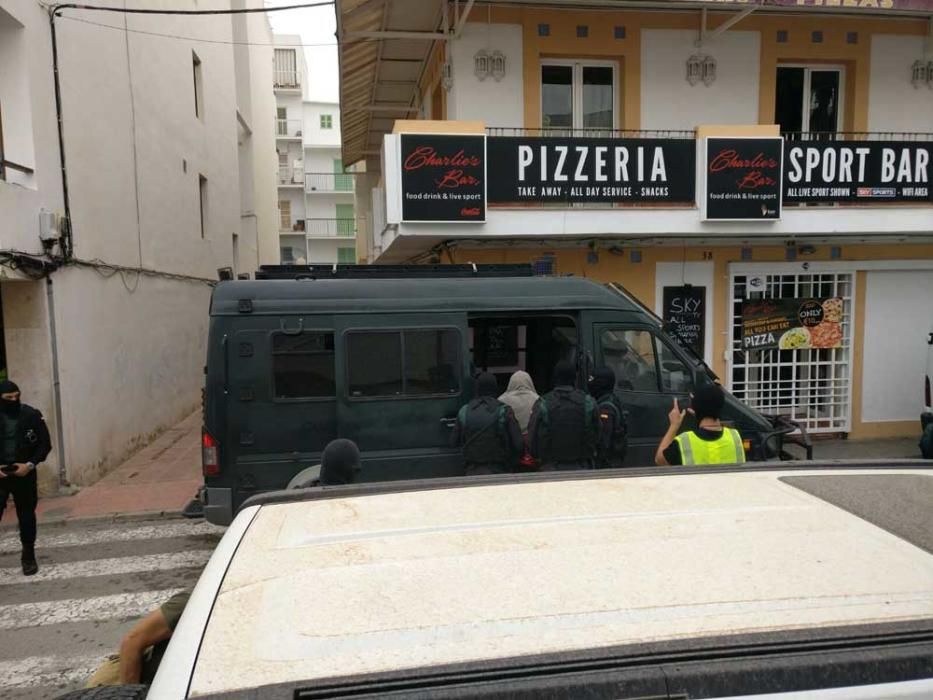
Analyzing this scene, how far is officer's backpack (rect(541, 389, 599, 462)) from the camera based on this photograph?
4992 millimetres

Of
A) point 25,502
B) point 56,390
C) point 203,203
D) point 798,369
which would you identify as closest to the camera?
point 25,502

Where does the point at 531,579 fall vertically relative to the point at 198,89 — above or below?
below

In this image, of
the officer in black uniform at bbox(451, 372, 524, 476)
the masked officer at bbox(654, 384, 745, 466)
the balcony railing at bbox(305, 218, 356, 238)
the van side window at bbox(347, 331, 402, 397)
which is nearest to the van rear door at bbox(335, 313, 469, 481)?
the van side window at bbox(347, 331, 402, 397)

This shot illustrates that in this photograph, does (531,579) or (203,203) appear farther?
(203,203)

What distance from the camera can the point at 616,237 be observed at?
918cm

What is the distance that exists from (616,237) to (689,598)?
8.22 meters

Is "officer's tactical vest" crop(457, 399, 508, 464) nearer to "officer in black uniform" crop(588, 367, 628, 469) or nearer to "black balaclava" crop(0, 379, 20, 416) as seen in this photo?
"officer in black uniform" crop(588, 367, 628, 469)

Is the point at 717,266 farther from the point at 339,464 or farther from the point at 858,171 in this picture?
the point at 339,464

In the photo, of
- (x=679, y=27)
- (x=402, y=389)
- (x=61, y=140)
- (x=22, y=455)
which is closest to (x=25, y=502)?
(x=22, y=455)

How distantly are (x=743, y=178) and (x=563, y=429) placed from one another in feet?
18.3

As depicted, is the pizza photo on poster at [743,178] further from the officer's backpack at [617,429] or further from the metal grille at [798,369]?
the officer's backpack at [617,429]

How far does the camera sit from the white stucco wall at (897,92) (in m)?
9.90

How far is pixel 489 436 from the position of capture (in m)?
5.02

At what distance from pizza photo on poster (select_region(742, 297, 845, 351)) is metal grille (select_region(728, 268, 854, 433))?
12 centimetres
